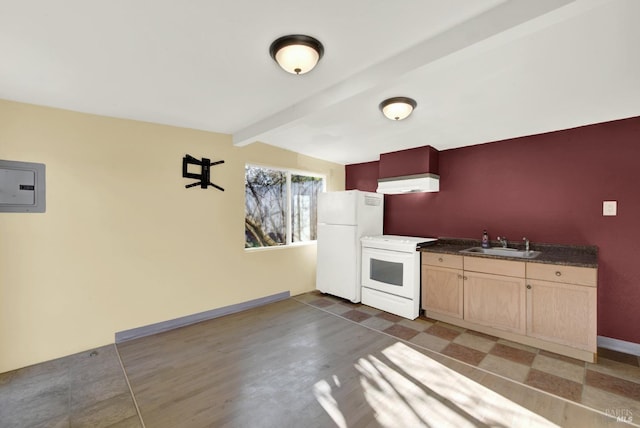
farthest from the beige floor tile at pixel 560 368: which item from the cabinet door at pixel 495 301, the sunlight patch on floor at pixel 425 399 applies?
the sunlight patch on floor at pixel 425 399

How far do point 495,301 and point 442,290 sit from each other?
0.53 meters

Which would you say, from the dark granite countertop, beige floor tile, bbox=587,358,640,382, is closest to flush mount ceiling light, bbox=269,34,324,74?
the dark granite countertop

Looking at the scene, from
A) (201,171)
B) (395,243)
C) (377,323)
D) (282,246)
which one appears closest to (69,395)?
(201,171)

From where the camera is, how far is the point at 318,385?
2.08 meters

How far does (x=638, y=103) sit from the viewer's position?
2.33 metres

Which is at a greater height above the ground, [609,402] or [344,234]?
[344,234]

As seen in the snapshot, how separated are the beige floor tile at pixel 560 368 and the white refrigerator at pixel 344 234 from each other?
2050mm

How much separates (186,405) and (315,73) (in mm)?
2462

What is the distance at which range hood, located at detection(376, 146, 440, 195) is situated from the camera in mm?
3676

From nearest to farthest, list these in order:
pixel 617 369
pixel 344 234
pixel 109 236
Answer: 1. pixel 617 369
2. pixel 109 236
3. pixel 344 234

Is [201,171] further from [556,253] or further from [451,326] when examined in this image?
[556,253]

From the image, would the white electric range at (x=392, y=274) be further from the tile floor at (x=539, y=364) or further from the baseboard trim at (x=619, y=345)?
the baseboard trim at (x=619, y=345)

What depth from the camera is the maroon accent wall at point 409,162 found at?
12.1 ft

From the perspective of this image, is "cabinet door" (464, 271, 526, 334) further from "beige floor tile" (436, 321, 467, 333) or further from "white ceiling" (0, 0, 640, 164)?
"white ceiling" (0, 0, 640, 164)
